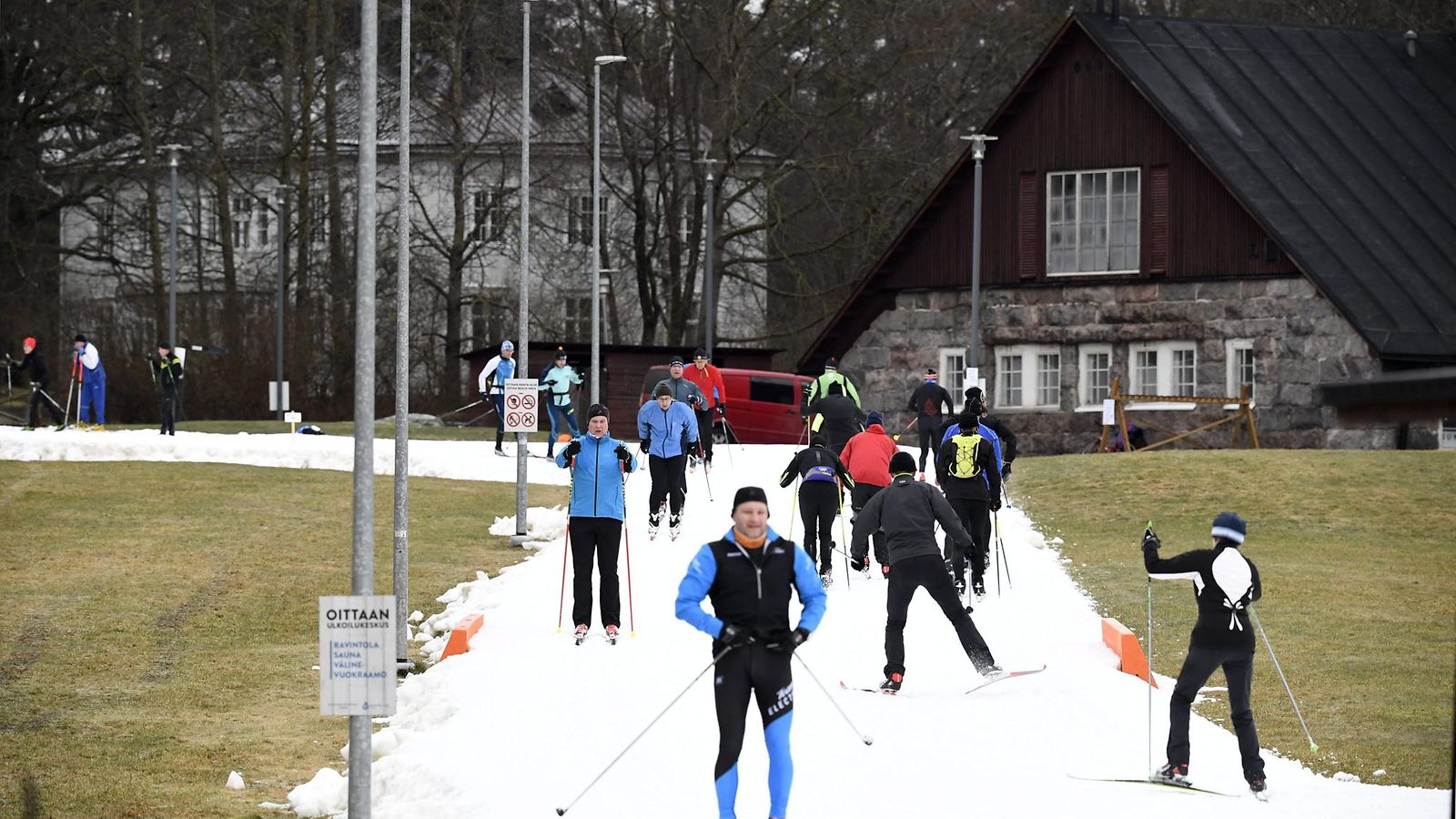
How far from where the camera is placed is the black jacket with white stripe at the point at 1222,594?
13508 mm

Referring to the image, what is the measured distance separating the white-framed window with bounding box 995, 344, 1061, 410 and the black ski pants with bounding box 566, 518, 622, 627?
88.7 ft

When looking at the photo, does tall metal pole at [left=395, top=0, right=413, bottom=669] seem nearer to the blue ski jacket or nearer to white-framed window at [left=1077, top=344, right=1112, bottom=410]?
the blue ski jacket

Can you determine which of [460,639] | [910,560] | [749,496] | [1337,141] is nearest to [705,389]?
[460,639]

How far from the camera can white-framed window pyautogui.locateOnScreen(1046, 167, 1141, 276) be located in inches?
1724

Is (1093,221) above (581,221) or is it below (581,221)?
below

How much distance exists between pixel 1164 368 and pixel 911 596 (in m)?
28.1

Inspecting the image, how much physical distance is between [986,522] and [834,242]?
36.3m

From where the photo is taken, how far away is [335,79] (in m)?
58.6

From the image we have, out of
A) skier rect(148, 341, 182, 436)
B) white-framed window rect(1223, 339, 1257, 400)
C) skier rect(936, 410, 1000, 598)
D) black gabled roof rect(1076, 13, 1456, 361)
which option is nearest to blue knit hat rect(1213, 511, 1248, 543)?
skier rect(936, 410, 1000, 598)

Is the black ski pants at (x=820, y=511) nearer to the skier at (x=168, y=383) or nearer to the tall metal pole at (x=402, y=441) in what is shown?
the tall metal pole at (x=402, y=441)

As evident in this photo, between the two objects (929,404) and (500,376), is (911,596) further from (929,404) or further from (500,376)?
(500,376)

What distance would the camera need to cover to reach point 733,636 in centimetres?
1215

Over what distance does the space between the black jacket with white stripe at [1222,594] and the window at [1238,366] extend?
29.2 metres

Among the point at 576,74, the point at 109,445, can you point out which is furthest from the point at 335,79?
the point at 109,445
